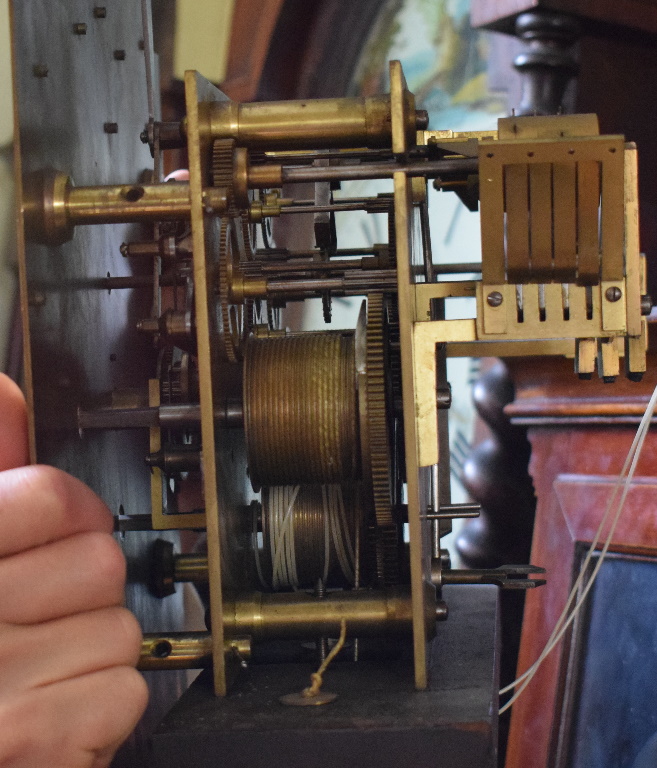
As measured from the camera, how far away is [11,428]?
0.93 m

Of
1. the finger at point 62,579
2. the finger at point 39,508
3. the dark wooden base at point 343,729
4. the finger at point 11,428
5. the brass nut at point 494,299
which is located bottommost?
the dark wooden base at point 343,729

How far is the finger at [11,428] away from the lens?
92 cm

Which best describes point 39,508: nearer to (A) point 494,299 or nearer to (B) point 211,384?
(B) point 211,384

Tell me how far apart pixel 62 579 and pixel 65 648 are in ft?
0.18

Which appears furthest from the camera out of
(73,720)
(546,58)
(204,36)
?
(204,36)

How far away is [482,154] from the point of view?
96cm

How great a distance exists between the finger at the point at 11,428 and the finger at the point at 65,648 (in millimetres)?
186

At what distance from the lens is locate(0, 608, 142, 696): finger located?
750mm

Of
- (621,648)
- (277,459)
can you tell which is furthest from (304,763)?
(621,648)

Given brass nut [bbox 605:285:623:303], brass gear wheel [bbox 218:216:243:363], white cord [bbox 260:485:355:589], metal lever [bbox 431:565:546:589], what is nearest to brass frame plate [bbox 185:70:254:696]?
brass gear wheel [bbox 218:216:243:363]

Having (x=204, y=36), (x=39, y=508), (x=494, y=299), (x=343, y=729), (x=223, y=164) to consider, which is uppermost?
(x=204, y=36)

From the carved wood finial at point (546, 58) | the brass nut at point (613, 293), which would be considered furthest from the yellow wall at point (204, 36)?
the brass nut at point (613, 293)

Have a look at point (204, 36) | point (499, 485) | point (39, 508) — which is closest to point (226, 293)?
point (39, 508)

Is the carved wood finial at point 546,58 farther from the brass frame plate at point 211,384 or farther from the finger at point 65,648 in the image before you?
the finger at point 65,648
